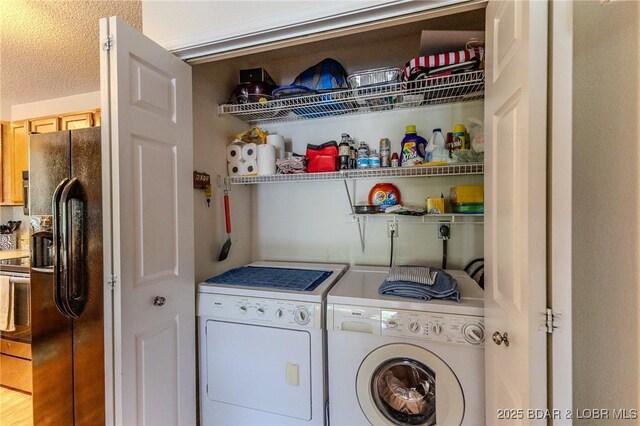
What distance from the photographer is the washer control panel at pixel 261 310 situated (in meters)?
1.32

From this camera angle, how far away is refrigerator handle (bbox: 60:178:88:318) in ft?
3.75

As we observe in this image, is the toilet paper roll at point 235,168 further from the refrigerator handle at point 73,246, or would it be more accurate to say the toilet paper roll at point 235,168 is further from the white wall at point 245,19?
the refrigerator handle at point 73,246

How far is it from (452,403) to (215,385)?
1169 millimetres

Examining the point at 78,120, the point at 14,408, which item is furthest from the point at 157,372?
the point at 78,120

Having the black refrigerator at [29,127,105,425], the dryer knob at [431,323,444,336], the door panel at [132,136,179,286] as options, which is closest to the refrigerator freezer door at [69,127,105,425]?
the black refrigerator at [29,127,105,425]

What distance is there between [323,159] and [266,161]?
1.20ft

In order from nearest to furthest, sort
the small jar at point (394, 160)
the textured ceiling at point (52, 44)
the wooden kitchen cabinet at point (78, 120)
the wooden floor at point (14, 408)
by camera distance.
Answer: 1. the textured ceiling at point (52, 44)
2. the small jar at point (394, 160)
3. the wooden floor at point (14, 408)
4. the wooden kitchen cabinet at point (78, 120)

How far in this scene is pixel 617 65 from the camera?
662 mm

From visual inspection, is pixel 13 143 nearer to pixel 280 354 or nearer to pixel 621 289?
pixel 280 354

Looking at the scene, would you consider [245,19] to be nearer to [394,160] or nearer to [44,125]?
[394,160]

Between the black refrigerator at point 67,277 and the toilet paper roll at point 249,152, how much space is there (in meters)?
0.75

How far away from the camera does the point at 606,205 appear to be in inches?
27.1

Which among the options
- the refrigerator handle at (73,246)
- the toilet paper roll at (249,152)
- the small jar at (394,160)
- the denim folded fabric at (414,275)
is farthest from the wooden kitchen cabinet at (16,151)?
the denim folded fabric at (414,275)

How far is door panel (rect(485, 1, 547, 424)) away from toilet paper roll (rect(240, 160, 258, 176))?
1300 millimetres
